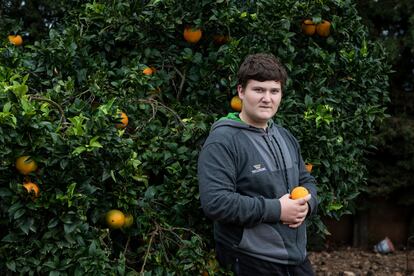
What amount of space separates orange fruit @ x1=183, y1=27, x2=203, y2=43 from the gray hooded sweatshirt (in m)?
0.76

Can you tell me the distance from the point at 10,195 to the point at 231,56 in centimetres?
131

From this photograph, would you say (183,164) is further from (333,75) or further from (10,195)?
(333,75)

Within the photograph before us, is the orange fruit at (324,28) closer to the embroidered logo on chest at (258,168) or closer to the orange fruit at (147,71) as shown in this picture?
the orange fruit at (147,71)

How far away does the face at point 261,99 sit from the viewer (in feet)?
8.17

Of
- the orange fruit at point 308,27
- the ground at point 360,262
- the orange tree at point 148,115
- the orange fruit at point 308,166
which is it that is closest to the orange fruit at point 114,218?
the orange tree at point 148,115

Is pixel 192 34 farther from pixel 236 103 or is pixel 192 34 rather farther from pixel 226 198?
pixel 226 198

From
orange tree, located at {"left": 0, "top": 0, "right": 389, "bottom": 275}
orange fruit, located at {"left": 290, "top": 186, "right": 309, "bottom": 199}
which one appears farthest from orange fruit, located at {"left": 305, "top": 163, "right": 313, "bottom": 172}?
orange fruit, located at {"left": 290, "top": 186, "right": 309, "bottom": 199}

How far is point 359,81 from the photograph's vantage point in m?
3.38

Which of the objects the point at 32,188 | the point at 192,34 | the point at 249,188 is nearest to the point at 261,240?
the point at 249,188

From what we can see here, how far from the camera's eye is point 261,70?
2.49 m

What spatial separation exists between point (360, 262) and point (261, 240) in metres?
3.25

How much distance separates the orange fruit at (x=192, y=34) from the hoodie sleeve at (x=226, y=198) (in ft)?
3.23

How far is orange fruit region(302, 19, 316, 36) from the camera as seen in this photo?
3320 mm

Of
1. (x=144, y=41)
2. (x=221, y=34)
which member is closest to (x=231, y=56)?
(x=221, y=34)
